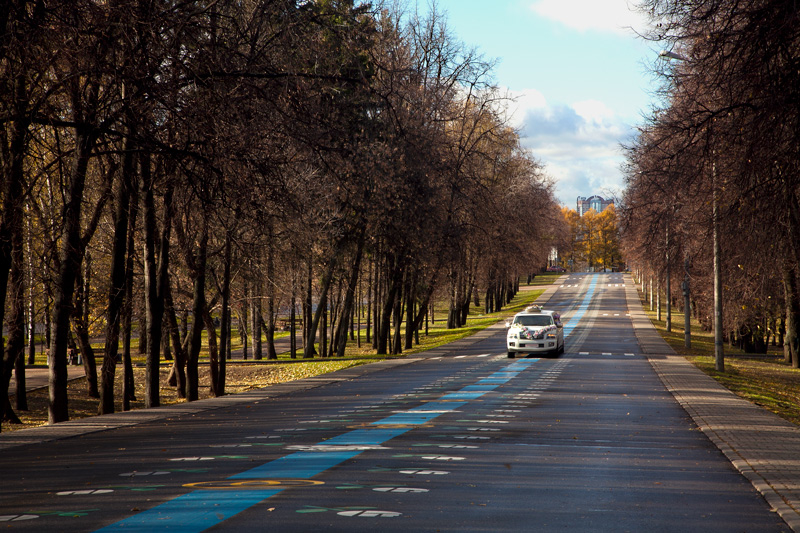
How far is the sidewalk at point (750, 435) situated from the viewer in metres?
8.29

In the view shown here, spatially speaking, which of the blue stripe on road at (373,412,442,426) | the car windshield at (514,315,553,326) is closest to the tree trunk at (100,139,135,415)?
the blue stripe on road at (373,412,442,426)

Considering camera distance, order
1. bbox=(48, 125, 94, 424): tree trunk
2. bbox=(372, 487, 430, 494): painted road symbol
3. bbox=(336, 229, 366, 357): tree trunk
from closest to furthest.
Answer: bbox=(372, 487, 430, 494): painted road symbol
bbox=(48, 125, 94, 424): tree trunk
bbox=(336, 229, 366, 357): tree trunk

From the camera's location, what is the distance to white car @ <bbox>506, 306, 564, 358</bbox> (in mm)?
32875

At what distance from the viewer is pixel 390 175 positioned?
1332 inches

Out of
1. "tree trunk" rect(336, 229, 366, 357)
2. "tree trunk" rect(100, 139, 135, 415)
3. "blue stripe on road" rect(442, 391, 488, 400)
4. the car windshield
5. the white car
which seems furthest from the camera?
"tree trunk" rect(336, 229, 366, 357)

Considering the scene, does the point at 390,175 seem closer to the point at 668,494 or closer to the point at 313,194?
the point at 313,194

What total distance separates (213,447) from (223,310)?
16.7m

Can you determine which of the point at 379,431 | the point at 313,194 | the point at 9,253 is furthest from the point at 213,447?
the point at 313,194

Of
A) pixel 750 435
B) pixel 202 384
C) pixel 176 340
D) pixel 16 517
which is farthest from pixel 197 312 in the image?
pixel 16 517

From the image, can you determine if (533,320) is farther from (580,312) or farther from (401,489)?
(580,312)

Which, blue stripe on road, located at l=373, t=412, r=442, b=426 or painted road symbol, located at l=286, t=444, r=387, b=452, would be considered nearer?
painted road symbol, located at l=286, t=444, r=387, b=452

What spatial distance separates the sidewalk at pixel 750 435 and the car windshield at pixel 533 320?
8086 millimetres

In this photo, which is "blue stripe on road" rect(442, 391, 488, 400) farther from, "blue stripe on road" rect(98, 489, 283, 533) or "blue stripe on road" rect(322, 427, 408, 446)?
"blue stripe on road" rect(98, 489, 283, 533)

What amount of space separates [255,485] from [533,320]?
88.2 feet
